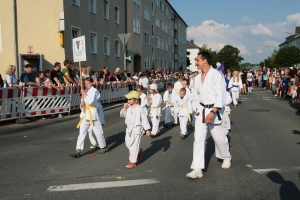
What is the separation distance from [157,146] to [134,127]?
1.90m

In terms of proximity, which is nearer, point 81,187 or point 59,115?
point 81,187

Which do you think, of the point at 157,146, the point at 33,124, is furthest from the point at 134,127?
the point at 33,124

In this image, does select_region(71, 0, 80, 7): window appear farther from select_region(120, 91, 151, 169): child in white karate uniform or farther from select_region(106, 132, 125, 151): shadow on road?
select_region(120, 91, 151, 169): child in white karate uniform

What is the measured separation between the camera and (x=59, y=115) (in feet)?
43.3

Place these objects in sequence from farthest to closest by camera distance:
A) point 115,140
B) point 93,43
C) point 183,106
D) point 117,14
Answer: point 117,14, point 93,43, point 183,106, point 115,140

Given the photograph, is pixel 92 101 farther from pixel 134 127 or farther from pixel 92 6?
pixel 92 6

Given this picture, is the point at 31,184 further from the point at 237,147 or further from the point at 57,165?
the point at 237,147

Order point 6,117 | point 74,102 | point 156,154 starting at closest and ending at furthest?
point 156,154, point 6,117, point 74,102

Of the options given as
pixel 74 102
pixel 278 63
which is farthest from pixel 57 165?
pixel 278 63

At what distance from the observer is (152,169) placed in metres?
6.04

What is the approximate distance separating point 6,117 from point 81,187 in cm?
706

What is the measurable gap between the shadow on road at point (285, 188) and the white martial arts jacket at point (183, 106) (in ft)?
14.3

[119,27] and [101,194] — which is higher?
[119,27]

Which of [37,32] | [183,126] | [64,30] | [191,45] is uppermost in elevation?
[191,45]
